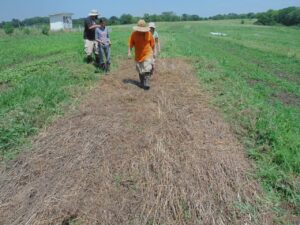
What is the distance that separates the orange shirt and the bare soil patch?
221 centimetres

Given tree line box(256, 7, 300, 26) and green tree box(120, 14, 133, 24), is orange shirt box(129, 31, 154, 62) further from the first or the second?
green tree box(120, 14, 133, 24)

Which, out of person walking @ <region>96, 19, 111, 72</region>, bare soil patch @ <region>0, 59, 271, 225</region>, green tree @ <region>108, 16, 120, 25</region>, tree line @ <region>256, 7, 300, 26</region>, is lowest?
green tree @ <region>108, 16, 120, 25</region>

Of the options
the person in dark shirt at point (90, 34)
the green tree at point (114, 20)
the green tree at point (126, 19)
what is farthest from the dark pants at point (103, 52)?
the green tree at point (114, 20)

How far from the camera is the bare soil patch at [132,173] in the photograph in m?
3.42

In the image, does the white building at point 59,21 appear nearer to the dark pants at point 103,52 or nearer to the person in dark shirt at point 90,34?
the person in dark shirt at point 90,34

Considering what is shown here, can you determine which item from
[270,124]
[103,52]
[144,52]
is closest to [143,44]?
[144,52]

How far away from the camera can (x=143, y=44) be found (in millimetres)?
7867

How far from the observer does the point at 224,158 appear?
438 cm

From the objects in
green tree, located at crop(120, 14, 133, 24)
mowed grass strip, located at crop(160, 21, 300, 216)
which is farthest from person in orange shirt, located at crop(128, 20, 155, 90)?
green tree, located at crop(120, 14, 133, 24)

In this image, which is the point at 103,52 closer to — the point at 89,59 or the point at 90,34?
the point at 90,34

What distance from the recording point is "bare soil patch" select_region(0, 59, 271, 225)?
342 cm

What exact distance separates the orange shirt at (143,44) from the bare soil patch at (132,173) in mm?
2211

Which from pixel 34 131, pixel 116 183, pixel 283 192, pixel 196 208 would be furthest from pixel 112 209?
pixel 34 131

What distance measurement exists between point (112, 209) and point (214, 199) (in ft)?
3.66
